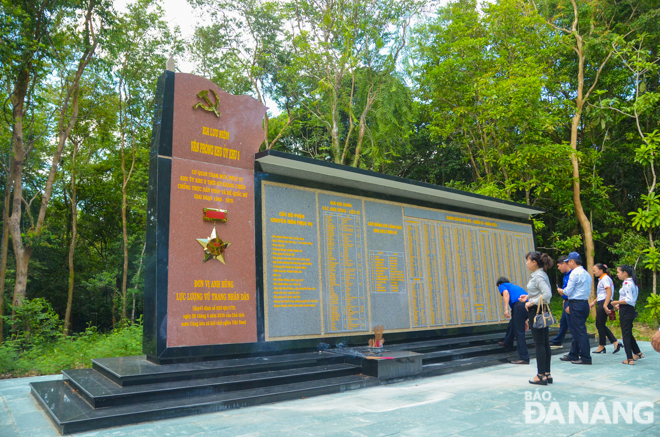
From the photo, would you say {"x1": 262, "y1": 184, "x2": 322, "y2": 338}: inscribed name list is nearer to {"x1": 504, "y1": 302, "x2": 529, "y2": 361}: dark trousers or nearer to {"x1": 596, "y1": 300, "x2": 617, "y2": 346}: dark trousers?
{"x1": 504, "y1": 302, "x2": 529, "y2": 361}: dark trousers

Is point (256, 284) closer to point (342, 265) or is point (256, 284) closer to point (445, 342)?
point (342, 265)

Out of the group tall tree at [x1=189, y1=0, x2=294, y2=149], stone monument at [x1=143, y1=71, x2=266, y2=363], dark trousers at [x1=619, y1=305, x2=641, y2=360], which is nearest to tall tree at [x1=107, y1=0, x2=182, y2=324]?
tall tree at [x1=189, y1=0, x2=294, y2=149]

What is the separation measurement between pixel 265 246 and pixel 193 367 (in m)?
1.86

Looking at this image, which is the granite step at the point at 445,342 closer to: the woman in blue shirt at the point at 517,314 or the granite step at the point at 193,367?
the woman in blue shirt at the point at 517,314

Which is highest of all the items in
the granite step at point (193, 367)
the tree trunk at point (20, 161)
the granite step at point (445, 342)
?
the tree trunk at point (20, 161)

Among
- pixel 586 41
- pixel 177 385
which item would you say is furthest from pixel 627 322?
pixel 586 41

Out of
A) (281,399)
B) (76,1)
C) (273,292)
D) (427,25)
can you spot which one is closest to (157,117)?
(273,292)

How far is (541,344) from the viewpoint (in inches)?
196

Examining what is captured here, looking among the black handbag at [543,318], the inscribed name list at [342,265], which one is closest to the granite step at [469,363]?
the inscribed name list at [342,265]

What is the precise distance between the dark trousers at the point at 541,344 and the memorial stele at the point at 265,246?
2.67 m

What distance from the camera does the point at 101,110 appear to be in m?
16.5

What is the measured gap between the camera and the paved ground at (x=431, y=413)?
137 inches

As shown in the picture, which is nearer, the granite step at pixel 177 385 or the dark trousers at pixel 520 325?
the granite step at pixel 177 385

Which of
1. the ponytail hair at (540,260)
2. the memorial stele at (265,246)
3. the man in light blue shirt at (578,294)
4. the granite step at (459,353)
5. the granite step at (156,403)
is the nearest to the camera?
the granite step at (156,403)
